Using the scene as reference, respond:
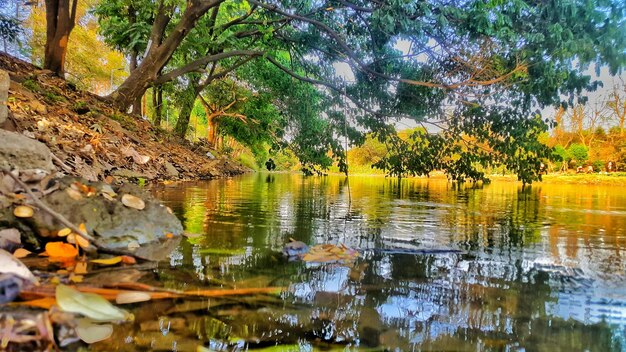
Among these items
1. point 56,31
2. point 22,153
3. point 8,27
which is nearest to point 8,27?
point 8,27

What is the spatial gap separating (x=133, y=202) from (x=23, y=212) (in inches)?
22.8

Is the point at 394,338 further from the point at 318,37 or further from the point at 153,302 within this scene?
the point at 318,37

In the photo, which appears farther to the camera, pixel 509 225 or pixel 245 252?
pixel 509 225

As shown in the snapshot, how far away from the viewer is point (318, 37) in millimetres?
7000

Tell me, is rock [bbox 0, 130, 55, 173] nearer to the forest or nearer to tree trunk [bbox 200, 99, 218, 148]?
the forest

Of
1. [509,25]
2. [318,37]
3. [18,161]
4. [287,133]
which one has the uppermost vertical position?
[318,37]

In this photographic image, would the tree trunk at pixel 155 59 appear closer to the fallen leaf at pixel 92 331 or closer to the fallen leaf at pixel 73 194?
the fallen leaf at pixel 73 194

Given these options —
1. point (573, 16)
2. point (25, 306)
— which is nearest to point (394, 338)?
point (25, 306)

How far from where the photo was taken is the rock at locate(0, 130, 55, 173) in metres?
2.94

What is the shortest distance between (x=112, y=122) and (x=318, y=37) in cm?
444

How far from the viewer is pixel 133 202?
2482mm

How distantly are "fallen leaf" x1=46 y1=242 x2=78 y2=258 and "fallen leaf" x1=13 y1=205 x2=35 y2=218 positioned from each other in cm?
25

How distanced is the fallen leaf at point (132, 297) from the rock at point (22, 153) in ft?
6.88

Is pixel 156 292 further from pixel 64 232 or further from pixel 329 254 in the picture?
pixel 329 254
